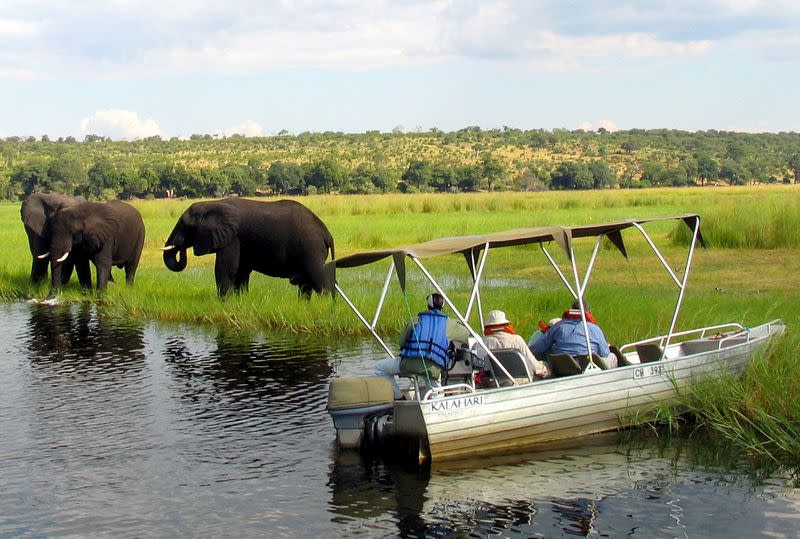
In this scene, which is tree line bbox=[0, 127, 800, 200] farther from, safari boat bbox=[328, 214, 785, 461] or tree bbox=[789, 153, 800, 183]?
safari boat bbox=[328, 214, 785, 461]

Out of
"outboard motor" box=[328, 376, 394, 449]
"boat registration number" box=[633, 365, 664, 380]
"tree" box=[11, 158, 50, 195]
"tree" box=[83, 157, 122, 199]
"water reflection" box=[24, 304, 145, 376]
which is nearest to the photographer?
"outboard motor" box=[328, 376, 394, 449]

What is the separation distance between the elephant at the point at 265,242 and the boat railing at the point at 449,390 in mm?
9426

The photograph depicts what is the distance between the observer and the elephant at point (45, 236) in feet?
82.6

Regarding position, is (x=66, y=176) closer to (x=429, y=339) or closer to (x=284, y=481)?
(x=429, y=339)

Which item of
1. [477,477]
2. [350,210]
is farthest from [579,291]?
[350,210]

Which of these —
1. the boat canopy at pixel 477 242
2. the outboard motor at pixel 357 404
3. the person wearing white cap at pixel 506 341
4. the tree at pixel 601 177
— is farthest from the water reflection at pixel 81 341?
the tree at pixel 601 177

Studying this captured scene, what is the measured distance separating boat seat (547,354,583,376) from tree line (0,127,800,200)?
6095 cm

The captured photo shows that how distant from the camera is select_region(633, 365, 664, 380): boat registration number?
485 inches

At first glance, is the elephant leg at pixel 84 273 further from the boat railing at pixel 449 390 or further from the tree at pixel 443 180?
the tree at pixel 443 180

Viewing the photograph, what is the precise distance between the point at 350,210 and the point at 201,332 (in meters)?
30.5

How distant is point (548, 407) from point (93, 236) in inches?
596

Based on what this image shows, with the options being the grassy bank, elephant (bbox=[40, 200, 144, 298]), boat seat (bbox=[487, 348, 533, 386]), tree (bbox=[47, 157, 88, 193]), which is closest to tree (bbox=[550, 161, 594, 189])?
tree (bbox=[47, 157, 88, 193])

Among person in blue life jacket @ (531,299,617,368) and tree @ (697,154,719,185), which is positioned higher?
tree @ (697,154,719,185)

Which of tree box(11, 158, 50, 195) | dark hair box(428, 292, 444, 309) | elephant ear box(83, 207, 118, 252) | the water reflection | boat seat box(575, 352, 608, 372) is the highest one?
tree box(11, 158, 50, 195)
